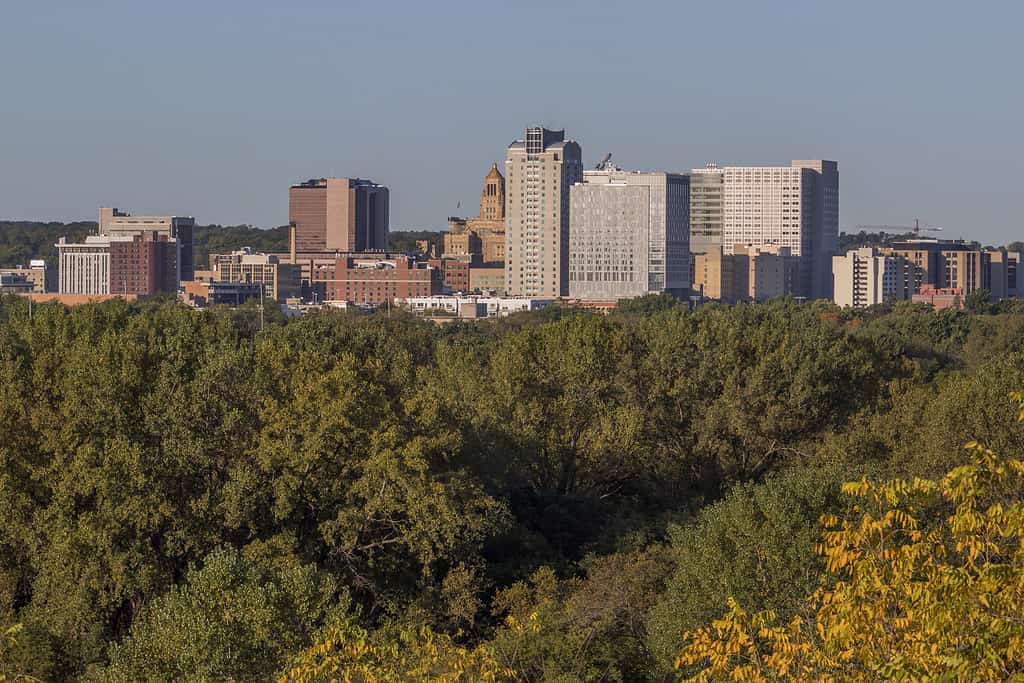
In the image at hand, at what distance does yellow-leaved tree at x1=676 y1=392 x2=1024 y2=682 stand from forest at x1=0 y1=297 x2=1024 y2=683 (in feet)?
0.12

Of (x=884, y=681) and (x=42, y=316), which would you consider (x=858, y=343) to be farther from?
(x=884, y=681)

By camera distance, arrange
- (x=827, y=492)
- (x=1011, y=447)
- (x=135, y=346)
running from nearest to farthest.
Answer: (x=827, y=492) → (x=135, y=346) → (x=1011, y=447)

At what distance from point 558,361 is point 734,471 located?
6024 millimetres

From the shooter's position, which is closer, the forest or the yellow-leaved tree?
the yellow-leaved tree

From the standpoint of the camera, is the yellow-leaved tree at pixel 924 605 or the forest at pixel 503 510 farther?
the forest at pixel 503 510

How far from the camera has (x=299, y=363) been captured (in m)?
36.0

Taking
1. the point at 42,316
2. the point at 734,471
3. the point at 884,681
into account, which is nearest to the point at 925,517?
the point at 884,681

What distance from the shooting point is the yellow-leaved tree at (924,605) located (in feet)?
41.0

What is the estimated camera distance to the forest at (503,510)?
1465 centimetres

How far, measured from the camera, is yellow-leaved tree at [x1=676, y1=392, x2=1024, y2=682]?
12492 millimetres

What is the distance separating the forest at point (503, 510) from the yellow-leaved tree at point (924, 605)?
0.04 m

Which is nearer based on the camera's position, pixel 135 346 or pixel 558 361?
pixel 135 346

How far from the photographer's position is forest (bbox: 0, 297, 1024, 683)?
1465cm

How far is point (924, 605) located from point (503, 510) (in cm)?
2076
